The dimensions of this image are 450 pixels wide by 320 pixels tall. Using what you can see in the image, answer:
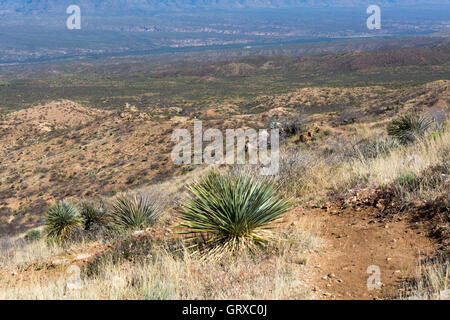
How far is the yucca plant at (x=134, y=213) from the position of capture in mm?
7852

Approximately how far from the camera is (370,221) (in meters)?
4.98

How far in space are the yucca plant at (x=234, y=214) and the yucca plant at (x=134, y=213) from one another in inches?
129

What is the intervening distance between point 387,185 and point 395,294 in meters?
2.77

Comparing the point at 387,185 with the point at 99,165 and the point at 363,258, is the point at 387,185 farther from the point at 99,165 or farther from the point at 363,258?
the point at 99,165

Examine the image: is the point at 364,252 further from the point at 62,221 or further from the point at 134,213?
the point at 62,221

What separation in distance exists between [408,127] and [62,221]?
9881 mm

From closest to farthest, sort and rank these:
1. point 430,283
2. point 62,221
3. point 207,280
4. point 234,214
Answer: point 430,283, point 207,280, point 234,214, point 62,221

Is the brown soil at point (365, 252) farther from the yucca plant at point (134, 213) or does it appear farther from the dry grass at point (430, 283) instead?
the yucca plant at point (134, 213)

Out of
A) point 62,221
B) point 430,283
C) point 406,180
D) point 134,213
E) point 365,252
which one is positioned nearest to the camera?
point 430,283

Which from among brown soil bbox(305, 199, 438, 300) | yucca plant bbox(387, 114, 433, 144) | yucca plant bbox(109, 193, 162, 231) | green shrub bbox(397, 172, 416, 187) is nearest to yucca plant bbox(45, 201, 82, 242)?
yucca plant bbox(109, 193, 162, 231)

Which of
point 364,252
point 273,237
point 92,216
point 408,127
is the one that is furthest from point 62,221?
point 408,127

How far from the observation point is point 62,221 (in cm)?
1005

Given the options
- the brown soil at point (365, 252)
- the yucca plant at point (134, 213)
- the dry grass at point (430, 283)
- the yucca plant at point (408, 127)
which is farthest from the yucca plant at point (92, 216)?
the yucca plant at point (408, 127)

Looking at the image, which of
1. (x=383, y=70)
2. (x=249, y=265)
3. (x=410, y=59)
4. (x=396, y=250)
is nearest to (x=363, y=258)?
(x=396, y=250)
